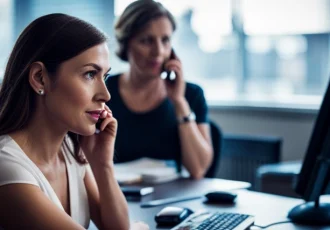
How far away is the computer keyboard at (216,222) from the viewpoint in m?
1.56

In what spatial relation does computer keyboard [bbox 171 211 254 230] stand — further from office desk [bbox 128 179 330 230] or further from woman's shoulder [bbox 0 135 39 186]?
woman's shoulder [bbox 0 135 39 186]

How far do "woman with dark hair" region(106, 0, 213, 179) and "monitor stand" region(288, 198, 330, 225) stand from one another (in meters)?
0.81

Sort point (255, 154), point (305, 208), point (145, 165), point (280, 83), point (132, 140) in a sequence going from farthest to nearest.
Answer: point (280, 83) → point (255, 154) → point (132, 140) → point (145, 165) → point (305, 208)

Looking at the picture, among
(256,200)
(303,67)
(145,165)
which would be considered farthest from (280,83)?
(256,200)

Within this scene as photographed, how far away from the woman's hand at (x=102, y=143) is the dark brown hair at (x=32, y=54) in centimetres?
29

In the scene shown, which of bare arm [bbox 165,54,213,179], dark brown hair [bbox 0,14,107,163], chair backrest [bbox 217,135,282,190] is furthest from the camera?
chair backrest [bbox 217,135,282,190]

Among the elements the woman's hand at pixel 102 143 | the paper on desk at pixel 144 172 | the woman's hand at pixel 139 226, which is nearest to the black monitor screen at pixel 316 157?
the woman's hand at pixel 139 226

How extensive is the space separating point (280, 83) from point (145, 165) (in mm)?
1967

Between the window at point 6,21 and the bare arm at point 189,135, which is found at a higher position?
the window at point 6,21

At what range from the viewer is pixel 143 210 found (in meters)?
1.87

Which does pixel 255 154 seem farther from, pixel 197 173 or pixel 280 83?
pixel 197 173

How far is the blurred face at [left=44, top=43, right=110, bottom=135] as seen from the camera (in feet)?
4.74

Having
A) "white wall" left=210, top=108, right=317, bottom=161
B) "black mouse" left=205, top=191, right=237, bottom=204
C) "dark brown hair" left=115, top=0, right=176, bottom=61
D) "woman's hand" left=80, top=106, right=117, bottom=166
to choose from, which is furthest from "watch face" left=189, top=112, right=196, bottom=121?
"white wall" left=210, top=108, right=317, bottom=161

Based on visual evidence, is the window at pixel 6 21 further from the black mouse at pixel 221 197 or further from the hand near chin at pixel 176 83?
the black mouse at pixel 221 197
